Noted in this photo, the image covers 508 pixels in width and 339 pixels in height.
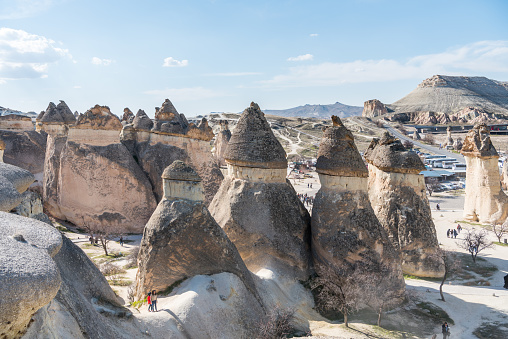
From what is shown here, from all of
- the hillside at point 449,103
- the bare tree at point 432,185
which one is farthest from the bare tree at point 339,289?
the hillside at point 449,103

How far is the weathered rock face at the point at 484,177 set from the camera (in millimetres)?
23562

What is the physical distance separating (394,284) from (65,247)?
8.98m

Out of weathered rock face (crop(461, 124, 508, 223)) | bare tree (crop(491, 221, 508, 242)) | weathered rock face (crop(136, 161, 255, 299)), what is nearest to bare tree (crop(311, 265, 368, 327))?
weathered rock face (crop(136, 161, 255, 299))

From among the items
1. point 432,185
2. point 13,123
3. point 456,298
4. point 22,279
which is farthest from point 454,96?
point 22,279

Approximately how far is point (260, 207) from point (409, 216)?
6.29 metres

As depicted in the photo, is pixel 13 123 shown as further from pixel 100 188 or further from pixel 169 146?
pixel 169 146

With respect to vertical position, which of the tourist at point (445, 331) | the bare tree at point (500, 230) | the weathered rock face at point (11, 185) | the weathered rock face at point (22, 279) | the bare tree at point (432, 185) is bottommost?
the bare tree at point (432, 185)

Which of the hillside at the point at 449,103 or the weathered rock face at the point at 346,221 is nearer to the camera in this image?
the weathered rock face at the point at 346,221

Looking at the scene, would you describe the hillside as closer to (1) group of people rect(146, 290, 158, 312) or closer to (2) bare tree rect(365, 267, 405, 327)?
Answer: (2) bare tree rect(365, 267, 405, 327)

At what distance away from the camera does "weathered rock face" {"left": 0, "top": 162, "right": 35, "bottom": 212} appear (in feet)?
19.4

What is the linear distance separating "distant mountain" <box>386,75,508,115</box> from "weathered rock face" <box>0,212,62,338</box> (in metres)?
135

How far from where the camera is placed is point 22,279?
366 cm

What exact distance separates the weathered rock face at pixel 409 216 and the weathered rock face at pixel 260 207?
425 centimetres

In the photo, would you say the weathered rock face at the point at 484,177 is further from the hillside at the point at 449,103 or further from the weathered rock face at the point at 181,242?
the hillside at the point at 449,103
